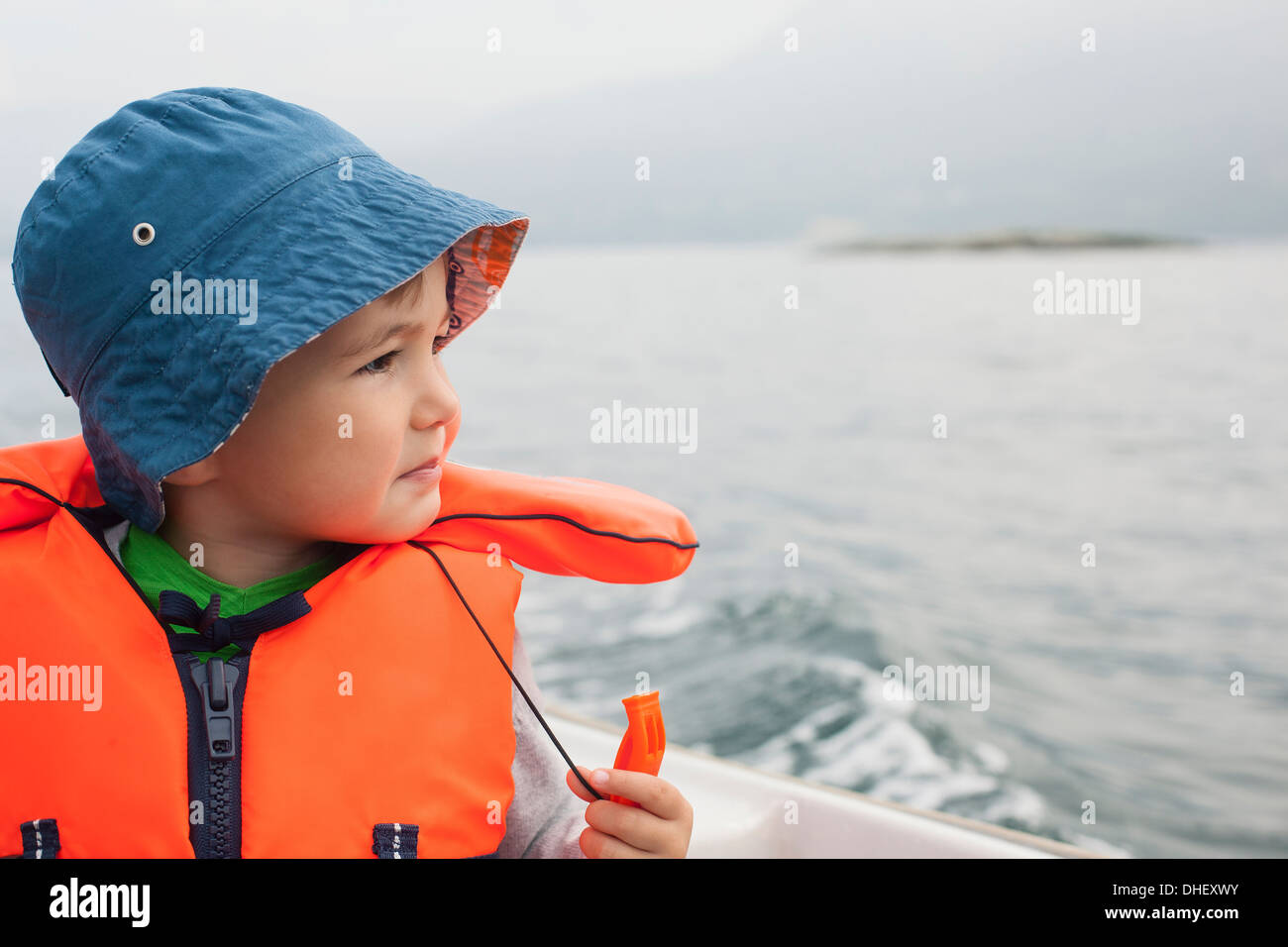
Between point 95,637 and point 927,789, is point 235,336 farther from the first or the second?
point 927,789

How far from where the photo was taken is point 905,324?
1587cm

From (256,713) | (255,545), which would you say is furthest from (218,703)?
(255,545)

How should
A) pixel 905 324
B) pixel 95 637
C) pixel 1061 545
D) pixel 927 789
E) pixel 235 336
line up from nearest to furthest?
1. pixel 235 336
2. pixel 95 637
3. pixel 927 789
4. pixel 1061 545
5. pixel 905 324

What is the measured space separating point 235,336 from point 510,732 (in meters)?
0.48

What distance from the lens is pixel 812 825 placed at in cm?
170

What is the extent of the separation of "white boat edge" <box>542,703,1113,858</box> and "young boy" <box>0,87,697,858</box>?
651 millimetres

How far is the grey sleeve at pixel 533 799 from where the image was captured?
1118mm

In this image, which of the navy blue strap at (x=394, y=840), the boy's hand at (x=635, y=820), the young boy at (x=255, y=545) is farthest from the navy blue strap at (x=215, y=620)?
the boy's hand at (x=635, y=820)

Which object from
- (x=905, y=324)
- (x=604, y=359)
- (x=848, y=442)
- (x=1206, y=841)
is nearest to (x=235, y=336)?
(x=1206, y=841)

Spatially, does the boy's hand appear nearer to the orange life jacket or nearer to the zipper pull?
the orange life jacket

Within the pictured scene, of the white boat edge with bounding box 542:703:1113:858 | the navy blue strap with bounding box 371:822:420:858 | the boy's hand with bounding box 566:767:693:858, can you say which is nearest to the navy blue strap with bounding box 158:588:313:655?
the navy blue strap with bounding box 371:822:420:858

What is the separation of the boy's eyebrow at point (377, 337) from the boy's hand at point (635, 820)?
46 cm

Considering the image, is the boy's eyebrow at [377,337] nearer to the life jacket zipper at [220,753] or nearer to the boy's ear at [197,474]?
the boy's ear at [197,474]

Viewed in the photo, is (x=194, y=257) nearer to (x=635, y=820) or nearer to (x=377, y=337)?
(x=377, y=337)
